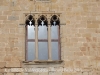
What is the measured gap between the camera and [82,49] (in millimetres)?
14117

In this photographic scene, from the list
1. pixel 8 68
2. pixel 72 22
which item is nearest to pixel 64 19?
pixel 72 22

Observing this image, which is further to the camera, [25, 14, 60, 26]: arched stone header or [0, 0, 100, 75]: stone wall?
[25, 14, 60, 26]: arched stone header

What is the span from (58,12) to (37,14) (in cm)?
71

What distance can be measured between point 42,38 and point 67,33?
851 millimetres

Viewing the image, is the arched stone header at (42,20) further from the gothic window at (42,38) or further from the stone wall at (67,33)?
the stone wall at (67,33)

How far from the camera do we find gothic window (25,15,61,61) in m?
14.1

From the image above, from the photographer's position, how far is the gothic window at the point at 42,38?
46.4 feet

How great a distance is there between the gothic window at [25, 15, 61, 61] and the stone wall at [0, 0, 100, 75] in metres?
0.21

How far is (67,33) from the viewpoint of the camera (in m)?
14.3

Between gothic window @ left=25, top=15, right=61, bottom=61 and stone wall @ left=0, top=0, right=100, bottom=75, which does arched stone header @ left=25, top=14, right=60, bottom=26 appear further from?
stone wall @ left=0, top=0, right=100, bottom=75

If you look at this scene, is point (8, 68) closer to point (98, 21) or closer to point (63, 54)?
point (63, 54)

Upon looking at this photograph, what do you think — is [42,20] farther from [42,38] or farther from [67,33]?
[67,33]

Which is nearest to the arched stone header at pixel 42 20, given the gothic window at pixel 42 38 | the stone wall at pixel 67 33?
the gothic window at pixel 42 38

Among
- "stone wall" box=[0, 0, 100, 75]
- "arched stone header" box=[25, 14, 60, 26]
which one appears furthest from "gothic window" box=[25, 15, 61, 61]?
"stone wall" box=[0, 0, 100, 75]
